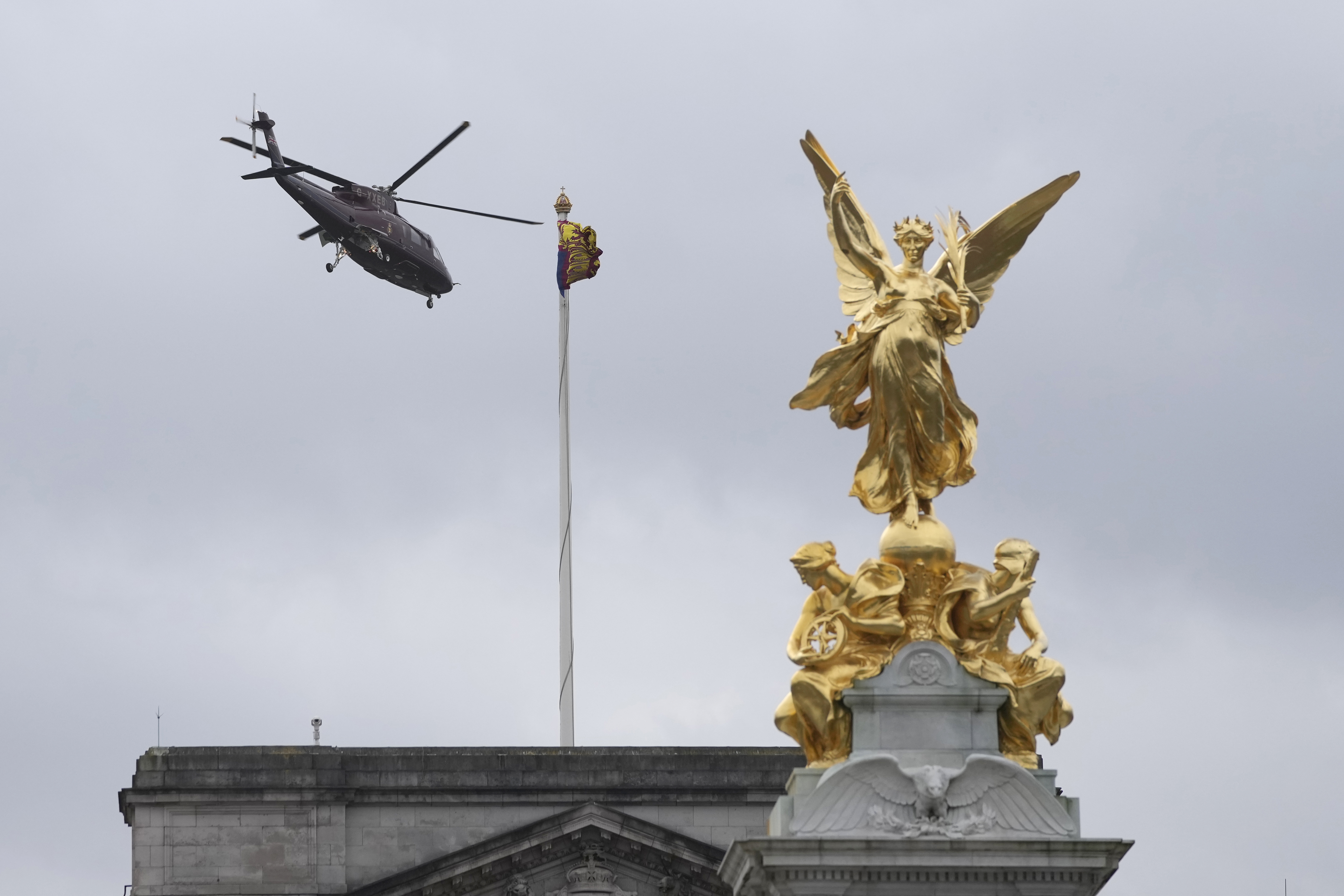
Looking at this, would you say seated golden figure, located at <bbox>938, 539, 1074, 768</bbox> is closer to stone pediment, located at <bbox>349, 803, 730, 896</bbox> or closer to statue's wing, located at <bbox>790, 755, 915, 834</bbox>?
statue's wing, located at <bbox>790, 755, 915, 834</bbox>

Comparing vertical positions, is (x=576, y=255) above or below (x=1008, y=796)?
above

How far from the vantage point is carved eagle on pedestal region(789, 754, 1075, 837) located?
35406 mm

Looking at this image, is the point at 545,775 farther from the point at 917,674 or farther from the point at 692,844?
the point at 917,674

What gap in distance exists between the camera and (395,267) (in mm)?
85250

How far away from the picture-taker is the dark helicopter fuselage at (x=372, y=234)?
3319 inches

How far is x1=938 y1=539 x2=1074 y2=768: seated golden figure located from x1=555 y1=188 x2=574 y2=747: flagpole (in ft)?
133

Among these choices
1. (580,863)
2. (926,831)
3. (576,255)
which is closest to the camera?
(926,831)

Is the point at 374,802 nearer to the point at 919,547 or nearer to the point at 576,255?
the point at 576,255

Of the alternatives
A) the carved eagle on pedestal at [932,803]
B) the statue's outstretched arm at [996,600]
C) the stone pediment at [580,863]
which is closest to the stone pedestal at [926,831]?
the carved eagle on pedestal at [932,803]

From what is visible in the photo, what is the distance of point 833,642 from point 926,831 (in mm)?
2415

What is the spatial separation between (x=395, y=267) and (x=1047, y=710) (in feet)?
166

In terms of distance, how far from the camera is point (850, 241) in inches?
1495

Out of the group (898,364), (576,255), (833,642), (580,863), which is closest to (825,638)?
(833,642)

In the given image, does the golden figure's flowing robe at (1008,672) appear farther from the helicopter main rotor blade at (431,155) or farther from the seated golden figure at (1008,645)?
the helicopter main rotor blade at (431,155)
